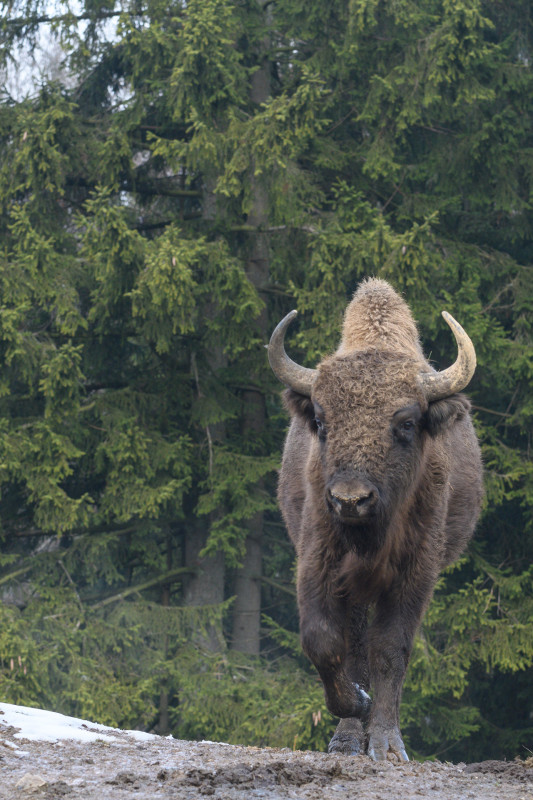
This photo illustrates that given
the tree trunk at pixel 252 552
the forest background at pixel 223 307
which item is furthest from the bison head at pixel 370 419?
A: the tree trunk at pixel 252 552

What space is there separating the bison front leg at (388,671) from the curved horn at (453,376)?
128cm

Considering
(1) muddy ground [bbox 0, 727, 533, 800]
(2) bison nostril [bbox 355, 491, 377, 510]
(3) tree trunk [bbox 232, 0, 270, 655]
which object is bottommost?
(3) tree trunk [bbox 232, 0, 270, 655]

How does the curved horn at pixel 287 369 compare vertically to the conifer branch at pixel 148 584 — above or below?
above

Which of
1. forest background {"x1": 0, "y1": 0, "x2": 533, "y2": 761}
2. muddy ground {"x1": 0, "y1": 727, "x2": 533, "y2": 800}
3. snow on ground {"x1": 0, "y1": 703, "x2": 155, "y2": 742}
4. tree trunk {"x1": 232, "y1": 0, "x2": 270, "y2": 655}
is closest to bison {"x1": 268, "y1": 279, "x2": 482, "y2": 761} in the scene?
muddy ground {"x1": 0, "y1": 727, "x2": 533, "y2": 800}

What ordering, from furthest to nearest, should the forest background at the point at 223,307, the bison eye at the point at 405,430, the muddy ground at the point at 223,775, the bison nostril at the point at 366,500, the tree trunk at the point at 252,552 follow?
the tree trunk at the point at 252,552, the forest background at the point at 223,307, the bison eye at the point at 405,430, the bison nostril at the point at 366,500, the muddy ground at the point at 223,775

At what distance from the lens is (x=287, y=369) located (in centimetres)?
627

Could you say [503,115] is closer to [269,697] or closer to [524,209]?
[524,209]

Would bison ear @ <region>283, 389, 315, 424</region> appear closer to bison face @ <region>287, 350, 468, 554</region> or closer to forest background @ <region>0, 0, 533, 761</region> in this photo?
bison face @ <region>287, 350, 468, 554</region>

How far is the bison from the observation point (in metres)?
5.50

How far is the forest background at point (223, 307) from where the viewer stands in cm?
1333

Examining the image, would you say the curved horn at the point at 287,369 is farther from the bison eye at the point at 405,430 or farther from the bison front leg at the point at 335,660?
the bison front leg at the point at 335,660

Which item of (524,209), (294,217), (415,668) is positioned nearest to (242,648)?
(415,668)

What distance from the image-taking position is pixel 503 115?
1489cm

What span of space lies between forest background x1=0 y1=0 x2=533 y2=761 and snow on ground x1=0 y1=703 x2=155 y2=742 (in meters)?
5.57
